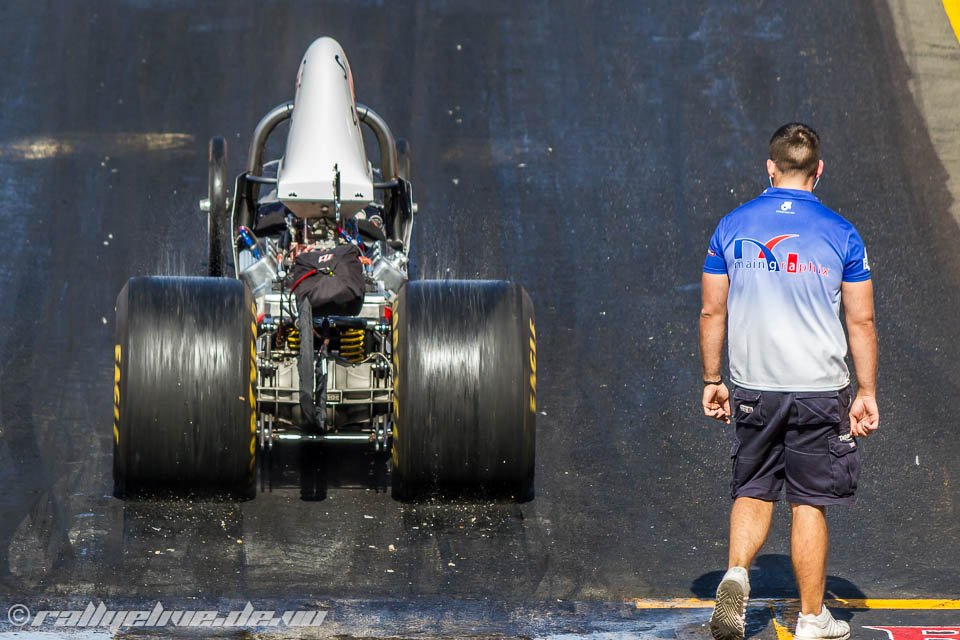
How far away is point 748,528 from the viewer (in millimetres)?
6613

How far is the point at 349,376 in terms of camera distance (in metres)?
8.58

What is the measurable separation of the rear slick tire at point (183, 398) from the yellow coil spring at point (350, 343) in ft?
1.94

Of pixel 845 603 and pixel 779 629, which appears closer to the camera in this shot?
pixel 779 629

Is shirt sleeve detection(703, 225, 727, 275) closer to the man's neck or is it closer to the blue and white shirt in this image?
the blue and white shirt

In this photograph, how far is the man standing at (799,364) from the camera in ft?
21.1

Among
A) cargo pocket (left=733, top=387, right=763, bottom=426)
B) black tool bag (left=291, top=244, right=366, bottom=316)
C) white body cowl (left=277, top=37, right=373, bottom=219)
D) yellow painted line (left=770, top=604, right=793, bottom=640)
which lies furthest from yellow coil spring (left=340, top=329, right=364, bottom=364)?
yellow painted line (left=770, top=604, right=793, bottom=640)

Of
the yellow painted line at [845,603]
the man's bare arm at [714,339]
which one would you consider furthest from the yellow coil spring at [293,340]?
the man's bare arm at [714,339]

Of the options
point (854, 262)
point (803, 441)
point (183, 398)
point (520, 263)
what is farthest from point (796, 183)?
point (520, 263)

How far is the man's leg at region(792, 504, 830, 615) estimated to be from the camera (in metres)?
6.46

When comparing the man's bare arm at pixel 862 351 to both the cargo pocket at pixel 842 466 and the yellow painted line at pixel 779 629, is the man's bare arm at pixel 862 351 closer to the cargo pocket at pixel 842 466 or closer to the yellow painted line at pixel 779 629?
the cargo pocket at pixel 842 466

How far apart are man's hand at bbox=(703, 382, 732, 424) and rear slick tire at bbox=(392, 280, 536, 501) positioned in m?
1.70

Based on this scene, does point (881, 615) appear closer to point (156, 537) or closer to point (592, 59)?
point (156, 537)

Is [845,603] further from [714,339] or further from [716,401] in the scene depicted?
[714,339]

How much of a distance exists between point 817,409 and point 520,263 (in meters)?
5.56
